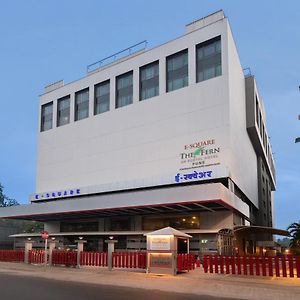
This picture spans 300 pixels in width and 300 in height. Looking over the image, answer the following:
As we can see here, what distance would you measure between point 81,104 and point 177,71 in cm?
1632

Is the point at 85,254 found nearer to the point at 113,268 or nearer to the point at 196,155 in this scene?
the point at 113,268

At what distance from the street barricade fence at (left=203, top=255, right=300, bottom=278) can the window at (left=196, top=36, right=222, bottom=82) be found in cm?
2445

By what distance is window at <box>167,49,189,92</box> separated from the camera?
4594 cm

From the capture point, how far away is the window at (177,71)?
45938mm

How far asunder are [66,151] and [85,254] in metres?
30.3

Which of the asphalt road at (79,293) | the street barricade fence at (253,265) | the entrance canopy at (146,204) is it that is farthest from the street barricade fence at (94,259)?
the entrance canopy at (146,204)

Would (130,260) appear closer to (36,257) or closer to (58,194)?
(36,257)

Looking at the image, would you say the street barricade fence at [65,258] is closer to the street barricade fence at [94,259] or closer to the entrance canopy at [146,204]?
the street barricade fence at [94,259]

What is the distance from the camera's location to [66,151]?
56.2 meters

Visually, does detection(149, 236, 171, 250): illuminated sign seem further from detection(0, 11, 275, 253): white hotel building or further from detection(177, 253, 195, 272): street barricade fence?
detection(0, 11, 275, 253): white hotel building

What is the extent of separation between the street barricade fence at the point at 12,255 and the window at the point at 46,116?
29124mm

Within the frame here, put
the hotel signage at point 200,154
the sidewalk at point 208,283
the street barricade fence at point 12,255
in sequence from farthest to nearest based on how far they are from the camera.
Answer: the hotel signage at point 200,154 → the street barricade fence at point 12,255 → the sidewalk at point 208,283

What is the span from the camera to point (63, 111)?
195 ft

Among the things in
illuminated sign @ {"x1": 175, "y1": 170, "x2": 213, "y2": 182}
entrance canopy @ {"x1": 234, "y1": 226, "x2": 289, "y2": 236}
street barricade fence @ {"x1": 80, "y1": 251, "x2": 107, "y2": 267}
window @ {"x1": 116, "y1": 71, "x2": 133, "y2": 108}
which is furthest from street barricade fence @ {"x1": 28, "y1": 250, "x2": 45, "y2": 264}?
window @ {"x1": 116, "y1": 71, "x2": 133, "y2": 108}
